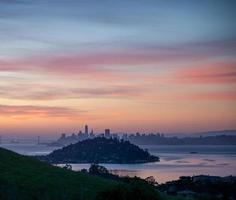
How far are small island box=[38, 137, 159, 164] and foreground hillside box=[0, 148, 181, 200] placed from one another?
320ft

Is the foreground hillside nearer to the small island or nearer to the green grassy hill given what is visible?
the green grassy hill

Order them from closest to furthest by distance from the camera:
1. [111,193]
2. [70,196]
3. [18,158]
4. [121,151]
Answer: [111,193], [70,196], [18,158], [121,151]

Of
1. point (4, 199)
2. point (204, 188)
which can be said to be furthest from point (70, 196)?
point (204, 188)

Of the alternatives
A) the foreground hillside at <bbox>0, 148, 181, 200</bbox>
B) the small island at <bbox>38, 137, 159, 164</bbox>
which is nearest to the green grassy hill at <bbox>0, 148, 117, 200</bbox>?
the foreground hillside at <bbox>0, 148, 181, 200</bbox>

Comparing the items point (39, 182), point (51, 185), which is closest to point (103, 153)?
point (39, 182)

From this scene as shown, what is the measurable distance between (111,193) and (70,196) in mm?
5713

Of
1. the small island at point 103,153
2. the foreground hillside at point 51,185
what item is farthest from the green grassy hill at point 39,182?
the small island at point 103,153

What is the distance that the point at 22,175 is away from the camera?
20359 millimetres

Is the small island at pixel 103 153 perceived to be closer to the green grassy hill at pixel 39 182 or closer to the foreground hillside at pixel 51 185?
the green grassy hill at pixel 39 182

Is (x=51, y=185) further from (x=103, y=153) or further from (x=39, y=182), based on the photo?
(x=103, y=153)

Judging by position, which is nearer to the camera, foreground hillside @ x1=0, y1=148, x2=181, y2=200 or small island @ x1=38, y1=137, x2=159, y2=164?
foreground hillside @ x1=0, y1=148, x2=181, y2=200

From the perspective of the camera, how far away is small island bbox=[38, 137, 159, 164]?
408 ft

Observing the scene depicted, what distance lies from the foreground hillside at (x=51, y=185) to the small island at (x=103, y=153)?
9767 centimetres

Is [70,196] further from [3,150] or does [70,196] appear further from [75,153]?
[75,153]
